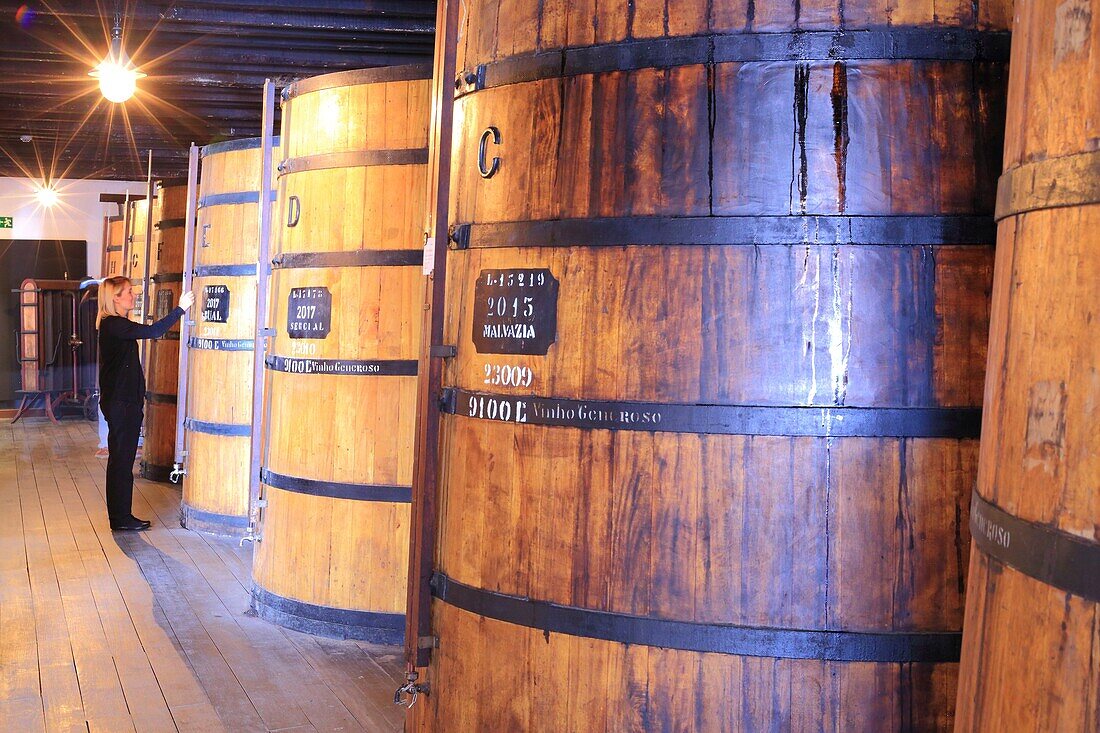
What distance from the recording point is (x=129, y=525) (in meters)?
7.71

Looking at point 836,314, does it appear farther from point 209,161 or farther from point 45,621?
point 209,161

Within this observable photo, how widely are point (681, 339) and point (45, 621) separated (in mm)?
4186

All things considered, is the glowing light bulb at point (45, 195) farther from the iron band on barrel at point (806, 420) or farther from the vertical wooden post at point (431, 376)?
the iron band on barrel at point (806, 420)

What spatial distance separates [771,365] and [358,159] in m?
3.06

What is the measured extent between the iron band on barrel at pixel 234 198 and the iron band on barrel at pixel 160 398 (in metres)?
2.34

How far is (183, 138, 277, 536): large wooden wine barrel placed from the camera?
7578 millimetres

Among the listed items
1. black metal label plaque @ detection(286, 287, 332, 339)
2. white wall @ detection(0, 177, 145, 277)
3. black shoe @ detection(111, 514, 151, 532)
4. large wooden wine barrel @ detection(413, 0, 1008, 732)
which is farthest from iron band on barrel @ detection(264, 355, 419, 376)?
white wall @ detection(0, 177, 145, 277)

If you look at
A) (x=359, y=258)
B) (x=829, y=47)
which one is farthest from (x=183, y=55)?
(x=829, y=47)

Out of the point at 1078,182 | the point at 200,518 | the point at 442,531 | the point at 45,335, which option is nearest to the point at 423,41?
the point at 200,518

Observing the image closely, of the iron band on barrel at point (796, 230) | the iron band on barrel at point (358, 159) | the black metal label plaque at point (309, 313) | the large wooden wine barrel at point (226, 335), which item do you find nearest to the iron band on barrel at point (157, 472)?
the large wooden wine barrel at point (226, 335)

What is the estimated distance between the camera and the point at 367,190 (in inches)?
196

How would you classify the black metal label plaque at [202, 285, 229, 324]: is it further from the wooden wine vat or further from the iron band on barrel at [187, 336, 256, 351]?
the wooden wine vat

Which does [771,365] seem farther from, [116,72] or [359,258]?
[116,72]

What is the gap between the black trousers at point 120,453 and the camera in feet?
25.1
